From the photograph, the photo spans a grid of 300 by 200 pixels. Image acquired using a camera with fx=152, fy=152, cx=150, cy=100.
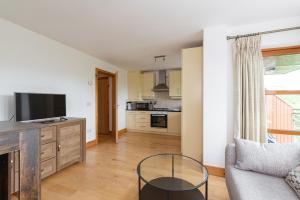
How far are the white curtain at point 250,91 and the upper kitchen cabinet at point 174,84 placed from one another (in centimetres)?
274

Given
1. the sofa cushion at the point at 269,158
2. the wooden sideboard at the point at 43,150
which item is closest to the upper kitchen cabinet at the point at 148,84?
the wooden sideboard at the point at 43,150

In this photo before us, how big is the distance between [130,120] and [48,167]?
3364 millimetres

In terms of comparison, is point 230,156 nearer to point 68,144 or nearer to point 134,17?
point 134,17

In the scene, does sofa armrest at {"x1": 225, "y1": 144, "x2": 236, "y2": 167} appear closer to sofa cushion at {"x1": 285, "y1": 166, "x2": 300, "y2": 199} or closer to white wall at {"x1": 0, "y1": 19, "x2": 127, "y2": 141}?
sofa cushion at {"x1": 285, "y1": 166, "x2": 300, "y2": 199}

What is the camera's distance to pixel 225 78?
2.30 m

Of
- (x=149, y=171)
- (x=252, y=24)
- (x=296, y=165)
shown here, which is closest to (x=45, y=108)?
(x=149, y=171)

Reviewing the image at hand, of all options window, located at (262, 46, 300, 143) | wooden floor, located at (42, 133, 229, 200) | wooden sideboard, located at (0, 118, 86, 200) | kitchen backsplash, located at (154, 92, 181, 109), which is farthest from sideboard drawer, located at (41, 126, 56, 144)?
kitchen backsplash, located at (154, 92, 181, 109)

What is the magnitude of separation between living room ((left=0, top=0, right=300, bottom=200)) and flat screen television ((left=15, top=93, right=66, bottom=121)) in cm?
4

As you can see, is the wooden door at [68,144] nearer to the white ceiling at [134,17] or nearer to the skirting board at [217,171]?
the white ceiling at [134,17]

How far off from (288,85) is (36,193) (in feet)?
11.6

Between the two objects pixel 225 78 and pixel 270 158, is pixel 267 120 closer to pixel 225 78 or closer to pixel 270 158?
pixel 225 78

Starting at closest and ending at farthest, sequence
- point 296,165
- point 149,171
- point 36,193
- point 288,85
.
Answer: point 296,165 < point 36,193 < point 149,171 < point 288,85

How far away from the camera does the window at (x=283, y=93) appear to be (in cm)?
221

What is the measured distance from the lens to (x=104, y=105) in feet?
17.0
